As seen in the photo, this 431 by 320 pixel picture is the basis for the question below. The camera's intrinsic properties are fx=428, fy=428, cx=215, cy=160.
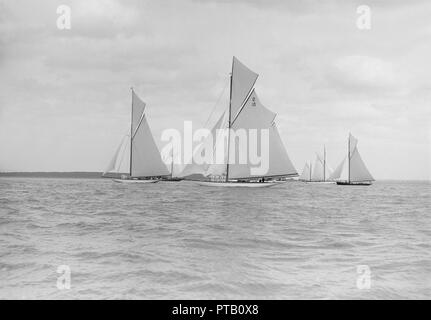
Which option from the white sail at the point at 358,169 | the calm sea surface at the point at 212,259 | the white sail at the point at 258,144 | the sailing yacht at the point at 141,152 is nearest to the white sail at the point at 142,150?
the sailing yacht at the point at 141,152

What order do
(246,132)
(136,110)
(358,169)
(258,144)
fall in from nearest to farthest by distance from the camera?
(258,144), (246,132), (136,110), (358,169)

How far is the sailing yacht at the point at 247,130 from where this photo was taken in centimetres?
5388

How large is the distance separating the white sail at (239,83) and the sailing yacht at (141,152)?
21.1 meters

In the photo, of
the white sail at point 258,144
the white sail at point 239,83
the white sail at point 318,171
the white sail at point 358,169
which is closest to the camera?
the white sail at point 258,144

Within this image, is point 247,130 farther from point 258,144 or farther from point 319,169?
point 319,169

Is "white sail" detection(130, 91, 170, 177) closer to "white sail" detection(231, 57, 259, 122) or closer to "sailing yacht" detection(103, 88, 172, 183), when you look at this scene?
"sailing yacht" detection(103, 88, 172, 183)

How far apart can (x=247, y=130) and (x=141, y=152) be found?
2702cm

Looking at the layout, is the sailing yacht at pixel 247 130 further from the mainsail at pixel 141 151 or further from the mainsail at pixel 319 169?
the mainsail at pixel 319 169

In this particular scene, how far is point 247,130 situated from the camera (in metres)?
55.2

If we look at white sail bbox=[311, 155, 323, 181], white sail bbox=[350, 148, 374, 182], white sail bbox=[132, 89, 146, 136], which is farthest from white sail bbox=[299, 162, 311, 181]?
white sail bbox=[132, 89, 146, 136]

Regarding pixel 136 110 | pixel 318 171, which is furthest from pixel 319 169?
pixel 136 110
